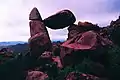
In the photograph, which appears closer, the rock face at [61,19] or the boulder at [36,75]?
the boulder at [36,75]

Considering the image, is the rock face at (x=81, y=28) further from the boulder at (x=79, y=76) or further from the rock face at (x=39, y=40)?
the boulder at (x=79, y=76)

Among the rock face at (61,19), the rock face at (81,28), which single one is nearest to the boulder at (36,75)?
the rock face at (81,28)

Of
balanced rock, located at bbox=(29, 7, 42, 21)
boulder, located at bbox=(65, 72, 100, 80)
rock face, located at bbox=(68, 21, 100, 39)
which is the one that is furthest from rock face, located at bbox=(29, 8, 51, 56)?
boulder, located at bbox=(65, 72, 100, 80)

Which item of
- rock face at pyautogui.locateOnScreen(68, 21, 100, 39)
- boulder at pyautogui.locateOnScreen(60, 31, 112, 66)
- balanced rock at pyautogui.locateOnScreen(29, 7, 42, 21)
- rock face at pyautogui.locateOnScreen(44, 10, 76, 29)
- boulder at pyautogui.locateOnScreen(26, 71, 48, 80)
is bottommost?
boulder at pyautogui.locateOnScreen(26, 71, 48, 80)

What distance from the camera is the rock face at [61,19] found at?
193ft

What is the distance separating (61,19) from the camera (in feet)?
194

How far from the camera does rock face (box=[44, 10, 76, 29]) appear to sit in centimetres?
5897

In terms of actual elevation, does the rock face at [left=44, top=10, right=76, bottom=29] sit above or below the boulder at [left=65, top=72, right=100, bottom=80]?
above

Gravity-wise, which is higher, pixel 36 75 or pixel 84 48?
pixel 84 48

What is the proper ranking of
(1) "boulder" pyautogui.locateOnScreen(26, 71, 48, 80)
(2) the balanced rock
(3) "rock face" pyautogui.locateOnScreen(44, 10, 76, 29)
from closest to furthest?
(1) "boulder" pyautogui.locateOnScreen(26, 71, 48, 80) < (3) "rock face" pyautogui.locateOnScreen(44, 10, 76, 29) < (2) the balanced rock

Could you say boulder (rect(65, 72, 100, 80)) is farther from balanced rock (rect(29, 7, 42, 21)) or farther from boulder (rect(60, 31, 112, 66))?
balanced rock (rect(29, 7, 42, 21))

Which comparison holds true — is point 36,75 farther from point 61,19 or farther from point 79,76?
point 61,19

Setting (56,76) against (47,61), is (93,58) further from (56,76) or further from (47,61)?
(47,61)

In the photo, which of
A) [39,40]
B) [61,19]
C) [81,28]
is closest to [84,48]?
[81,28]
